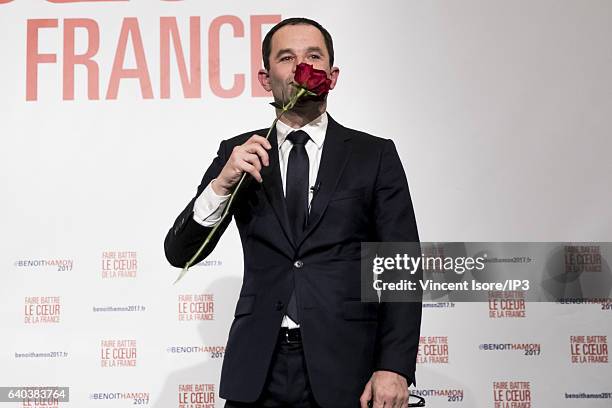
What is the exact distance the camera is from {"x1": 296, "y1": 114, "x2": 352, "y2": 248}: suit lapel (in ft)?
5.30

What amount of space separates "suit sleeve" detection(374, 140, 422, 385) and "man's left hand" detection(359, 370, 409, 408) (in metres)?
0.01

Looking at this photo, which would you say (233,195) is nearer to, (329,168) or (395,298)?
(329,168)

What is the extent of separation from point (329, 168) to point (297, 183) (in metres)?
0.08

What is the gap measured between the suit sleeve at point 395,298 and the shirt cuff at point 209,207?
0.34m

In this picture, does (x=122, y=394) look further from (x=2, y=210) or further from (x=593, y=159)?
(x=593, y=159)

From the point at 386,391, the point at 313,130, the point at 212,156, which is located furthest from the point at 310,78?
the point at 212,156

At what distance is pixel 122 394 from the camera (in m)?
2.82

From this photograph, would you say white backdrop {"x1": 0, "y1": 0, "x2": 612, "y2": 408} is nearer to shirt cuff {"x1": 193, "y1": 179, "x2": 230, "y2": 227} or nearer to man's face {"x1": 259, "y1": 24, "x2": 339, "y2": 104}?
man's face {"x1": 259, "y1": 24, "x2": 339, "y2": 104}

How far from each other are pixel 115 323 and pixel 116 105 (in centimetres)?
85

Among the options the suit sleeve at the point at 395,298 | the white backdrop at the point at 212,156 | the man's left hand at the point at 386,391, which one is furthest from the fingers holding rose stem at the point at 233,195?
the white backdrop at the point at 212,156

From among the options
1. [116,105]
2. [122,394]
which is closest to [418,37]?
[116,105]

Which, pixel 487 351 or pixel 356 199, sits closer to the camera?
pixel 356 199

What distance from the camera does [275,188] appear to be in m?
1.67

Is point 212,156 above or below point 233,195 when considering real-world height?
above
